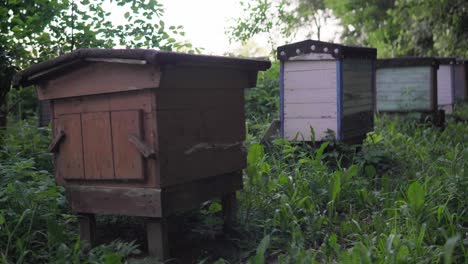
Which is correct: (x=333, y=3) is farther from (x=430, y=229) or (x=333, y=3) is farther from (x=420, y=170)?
(x=430, y=229)

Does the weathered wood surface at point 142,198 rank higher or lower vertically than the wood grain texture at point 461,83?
lower

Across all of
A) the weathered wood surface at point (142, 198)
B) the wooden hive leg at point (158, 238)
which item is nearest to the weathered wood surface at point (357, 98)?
the weathered wood surface at point (142, 198)

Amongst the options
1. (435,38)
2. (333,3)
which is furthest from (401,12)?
(333,3)

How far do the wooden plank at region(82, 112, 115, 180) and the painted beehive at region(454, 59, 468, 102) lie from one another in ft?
40.3

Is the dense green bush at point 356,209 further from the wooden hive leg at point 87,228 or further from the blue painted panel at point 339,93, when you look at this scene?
the wooden hive leg at point 87,228

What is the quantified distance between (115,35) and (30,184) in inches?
80.0

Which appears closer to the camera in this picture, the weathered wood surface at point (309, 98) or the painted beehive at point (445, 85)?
the weathered wood surface at point (309, 98)

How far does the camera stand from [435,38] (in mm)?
14328

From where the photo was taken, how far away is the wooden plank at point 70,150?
11.8 feet

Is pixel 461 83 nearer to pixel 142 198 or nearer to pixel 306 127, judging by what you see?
pixel 306 127

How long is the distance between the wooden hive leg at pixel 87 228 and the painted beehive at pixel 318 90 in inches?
118

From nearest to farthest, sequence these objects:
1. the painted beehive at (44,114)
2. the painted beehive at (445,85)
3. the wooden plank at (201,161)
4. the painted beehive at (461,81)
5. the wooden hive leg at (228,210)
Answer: the wooden plank at (201,161), the wooden hive leg at (228,210), the painted beehive at (44,114), the painted beehive at (445,85), the painted beehive at (461,81)

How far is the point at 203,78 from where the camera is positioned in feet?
11.9

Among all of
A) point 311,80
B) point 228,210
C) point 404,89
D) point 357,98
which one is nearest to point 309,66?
point 311,80
